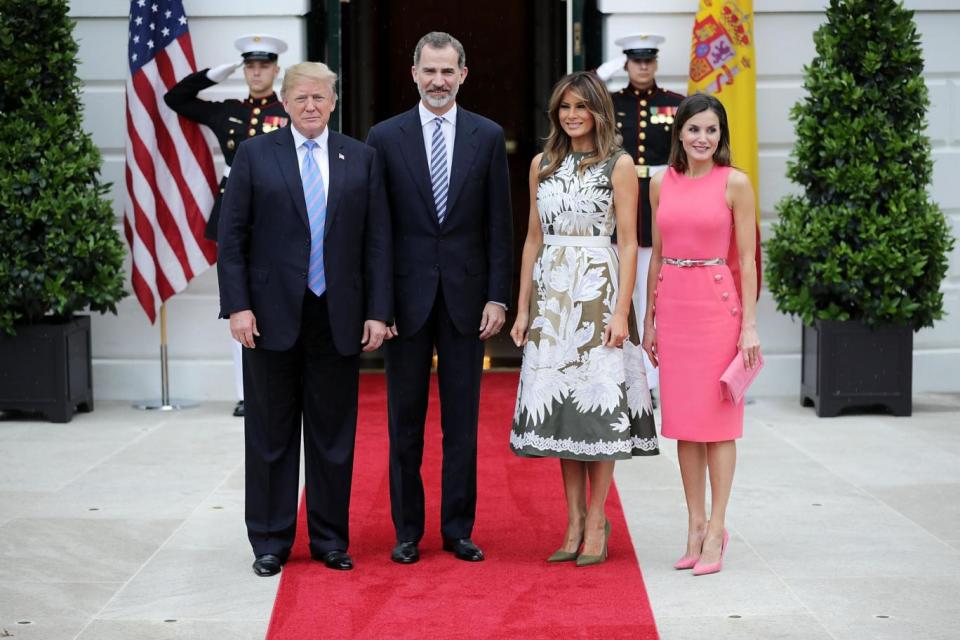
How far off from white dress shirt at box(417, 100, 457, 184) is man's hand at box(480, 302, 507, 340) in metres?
0.50

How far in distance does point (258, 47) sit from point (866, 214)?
3.63m

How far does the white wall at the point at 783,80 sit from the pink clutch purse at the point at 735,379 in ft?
13.9

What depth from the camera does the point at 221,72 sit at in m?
8.45

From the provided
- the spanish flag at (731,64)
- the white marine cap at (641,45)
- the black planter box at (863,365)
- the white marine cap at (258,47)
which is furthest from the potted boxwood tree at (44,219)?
the black planter box at (863,365)

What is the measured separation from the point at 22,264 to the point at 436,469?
112 inches

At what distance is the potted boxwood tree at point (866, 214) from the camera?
8.23m

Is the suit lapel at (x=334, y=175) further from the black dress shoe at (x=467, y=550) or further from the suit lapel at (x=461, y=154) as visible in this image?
the black dress shoe at (x=467, y=550)

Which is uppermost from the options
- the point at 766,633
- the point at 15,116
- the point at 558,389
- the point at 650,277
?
the point at 15,116

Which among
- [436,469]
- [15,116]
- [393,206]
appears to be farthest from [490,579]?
[15,116]

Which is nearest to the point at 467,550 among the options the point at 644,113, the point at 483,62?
the point at 644,113

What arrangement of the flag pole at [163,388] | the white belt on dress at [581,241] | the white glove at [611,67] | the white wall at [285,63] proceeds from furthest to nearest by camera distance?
the white wall at [285,63], the flag pole at [163,388], the white glove at [611,67], the white belt on dress at [581,241]

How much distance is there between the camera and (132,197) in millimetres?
8719

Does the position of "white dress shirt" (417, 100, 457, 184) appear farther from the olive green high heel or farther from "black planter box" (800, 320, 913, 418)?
"black planter box" (800, 320, 913, 418)

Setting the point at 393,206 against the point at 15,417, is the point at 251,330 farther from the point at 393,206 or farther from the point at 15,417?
the point at 15,417
